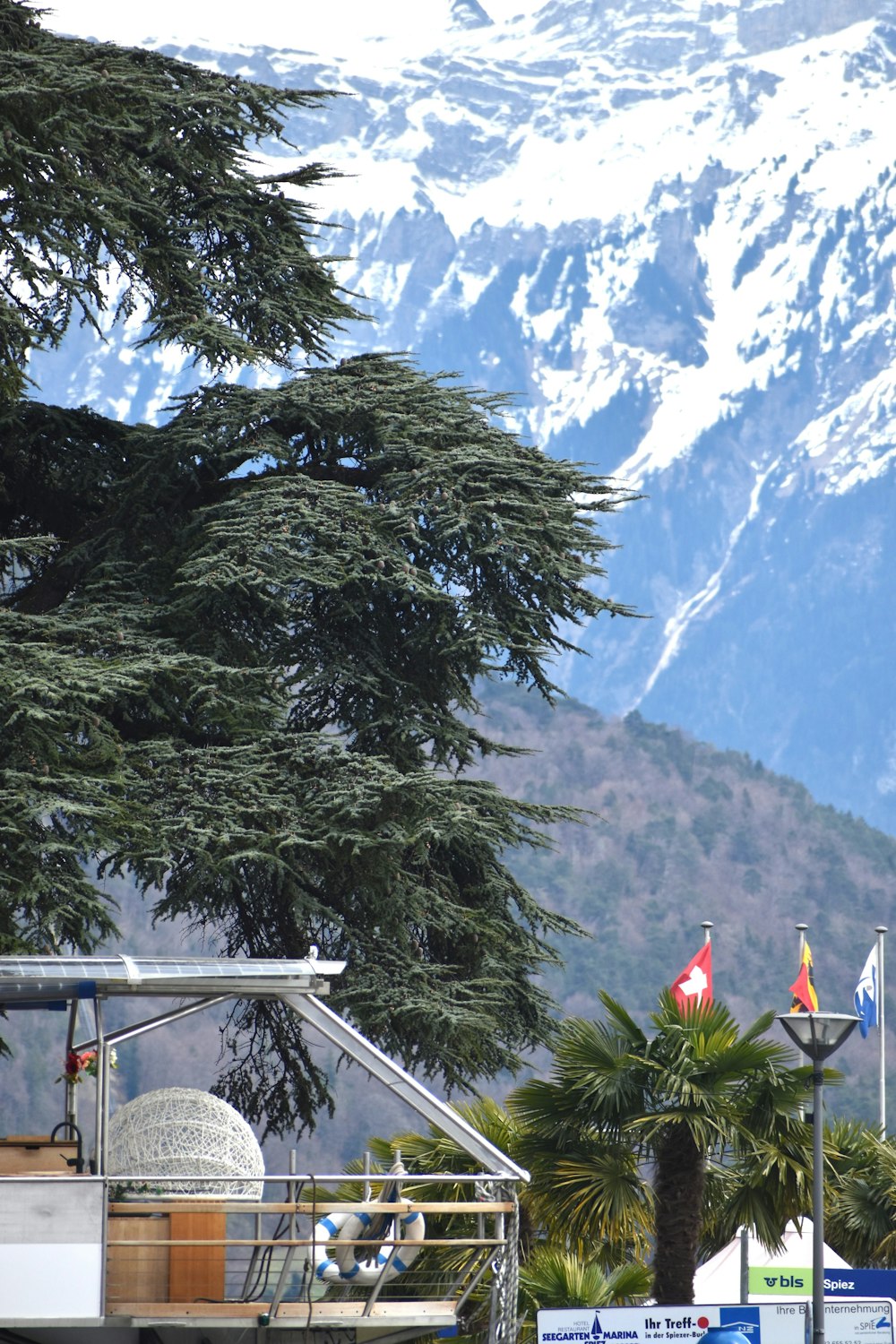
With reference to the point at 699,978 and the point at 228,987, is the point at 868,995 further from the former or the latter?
the point at 228,987

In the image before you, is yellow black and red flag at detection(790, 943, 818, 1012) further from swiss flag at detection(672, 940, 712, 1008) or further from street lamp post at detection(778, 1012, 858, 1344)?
street lamp post at detection(778, 1012, 858, 1344)

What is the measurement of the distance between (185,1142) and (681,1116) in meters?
4.75

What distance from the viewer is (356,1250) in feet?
41.3

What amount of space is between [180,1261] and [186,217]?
12956 mm

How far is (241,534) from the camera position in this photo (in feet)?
63.9

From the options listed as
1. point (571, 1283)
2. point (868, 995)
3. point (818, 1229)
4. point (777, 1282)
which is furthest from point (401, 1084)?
point (868, 995)

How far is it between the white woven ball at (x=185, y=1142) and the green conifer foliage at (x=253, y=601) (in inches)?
170

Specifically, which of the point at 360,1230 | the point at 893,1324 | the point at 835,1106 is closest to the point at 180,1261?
the point at 360,1230

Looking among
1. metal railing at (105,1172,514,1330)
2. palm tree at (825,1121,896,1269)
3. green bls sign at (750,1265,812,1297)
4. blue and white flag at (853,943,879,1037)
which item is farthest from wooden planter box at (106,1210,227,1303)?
blue and white flag at (853,943,879,1037)

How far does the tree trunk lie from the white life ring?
3.71 m

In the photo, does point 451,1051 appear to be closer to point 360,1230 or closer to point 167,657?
point 167,657

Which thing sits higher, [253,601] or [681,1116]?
[253,601]

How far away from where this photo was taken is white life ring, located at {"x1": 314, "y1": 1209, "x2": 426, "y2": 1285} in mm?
12188

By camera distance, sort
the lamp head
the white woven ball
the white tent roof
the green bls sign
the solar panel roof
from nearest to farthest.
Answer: the solar panel roof → the white woven ball → the lamp head → the green bls sign → the white tent roof
